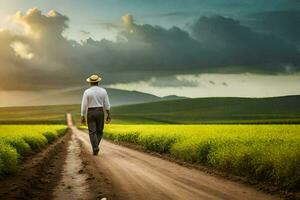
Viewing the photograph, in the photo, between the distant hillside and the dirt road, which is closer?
→ the dirt road

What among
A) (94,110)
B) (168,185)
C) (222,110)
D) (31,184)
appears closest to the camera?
(168,185)

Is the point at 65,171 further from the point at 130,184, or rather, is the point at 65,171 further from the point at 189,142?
the point at 189,142

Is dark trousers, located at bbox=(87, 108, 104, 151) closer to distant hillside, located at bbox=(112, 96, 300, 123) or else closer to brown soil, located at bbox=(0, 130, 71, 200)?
brown soil, located at bbox=(0, 130, 71, 200)

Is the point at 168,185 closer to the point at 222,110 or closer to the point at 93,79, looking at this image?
the point at 93,79

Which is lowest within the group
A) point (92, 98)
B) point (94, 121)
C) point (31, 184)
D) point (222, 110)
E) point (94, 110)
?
point (31, 184)

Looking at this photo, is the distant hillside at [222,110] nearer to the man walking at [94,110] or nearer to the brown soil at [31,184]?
the man walking at [94,110]

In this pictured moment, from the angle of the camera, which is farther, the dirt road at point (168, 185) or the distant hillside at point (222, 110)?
the distant hillside at point (222, 110)

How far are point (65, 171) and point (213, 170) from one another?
16.8 ft

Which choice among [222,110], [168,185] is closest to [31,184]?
[168,185]

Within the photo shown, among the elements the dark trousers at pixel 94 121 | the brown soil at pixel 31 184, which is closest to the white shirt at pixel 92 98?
the dark trousers at pixel 94 121

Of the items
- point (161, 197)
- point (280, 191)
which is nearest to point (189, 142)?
point (280, 191)

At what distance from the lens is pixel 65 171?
1636 centimetres

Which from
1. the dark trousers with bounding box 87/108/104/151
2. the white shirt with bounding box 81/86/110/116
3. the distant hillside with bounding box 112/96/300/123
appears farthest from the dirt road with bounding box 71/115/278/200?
the distant hillside with bounding box 112/96/300/123

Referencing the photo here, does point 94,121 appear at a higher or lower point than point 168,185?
higher
